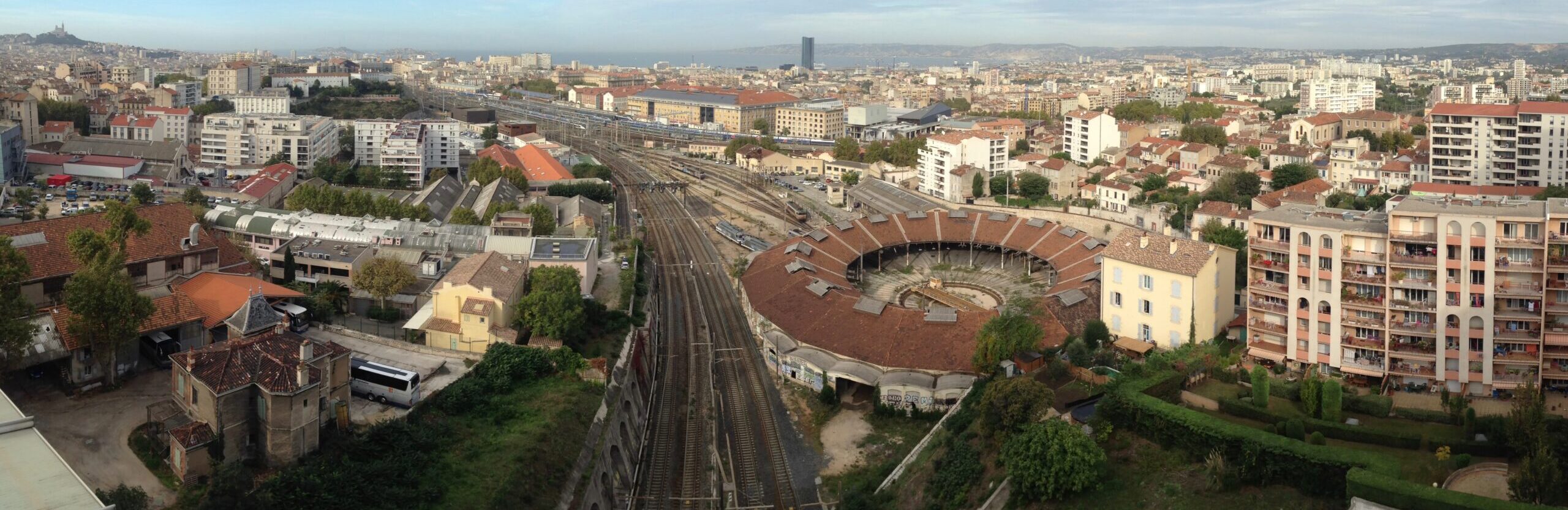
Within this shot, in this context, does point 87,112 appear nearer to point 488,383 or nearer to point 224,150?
point 224,150

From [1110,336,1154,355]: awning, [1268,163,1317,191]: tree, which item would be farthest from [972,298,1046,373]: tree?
[1268,163,1317,191]: tree

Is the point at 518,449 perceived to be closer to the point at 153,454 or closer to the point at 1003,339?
the point at 153,454

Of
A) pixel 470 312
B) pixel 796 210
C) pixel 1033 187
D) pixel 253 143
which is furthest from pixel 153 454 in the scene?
pixel 253 143

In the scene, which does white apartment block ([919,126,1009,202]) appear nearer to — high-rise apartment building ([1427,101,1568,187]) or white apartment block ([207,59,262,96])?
high-rise apartment building ([1427,101,1568,187])

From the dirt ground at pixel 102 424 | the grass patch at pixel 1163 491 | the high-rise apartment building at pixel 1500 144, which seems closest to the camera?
the grass patch at pixel 1163 491

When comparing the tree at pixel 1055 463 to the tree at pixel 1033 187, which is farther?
the tree at pixel 1033 187

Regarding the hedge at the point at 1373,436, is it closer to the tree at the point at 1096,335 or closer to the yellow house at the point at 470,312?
the tree at the point at 1096,335

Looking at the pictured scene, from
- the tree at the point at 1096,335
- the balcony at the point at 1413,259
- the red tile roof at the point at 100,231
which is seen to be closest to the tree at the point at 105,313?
the red tile roof at the point at 100,231
